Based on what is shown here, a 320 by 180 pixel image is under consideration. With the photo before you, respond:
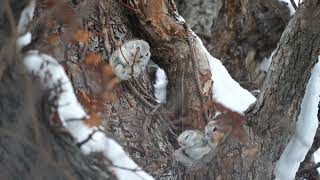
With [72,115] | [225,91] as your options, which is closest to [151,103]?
[225,91]

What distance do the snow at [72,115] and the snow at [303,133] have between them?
1.45 metres

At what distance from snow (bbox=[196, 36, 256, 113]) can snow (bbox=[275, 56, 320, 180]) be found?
457 mm

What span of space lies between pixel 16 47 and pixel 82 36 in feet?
1.25

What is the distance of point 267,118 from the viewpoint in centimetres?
321

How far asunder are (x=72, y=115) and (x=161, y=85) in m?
1.96

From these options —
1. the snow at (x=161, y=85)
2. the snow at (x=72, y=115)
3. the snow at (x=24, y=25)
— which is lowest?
the snow at (x=161, y=85)

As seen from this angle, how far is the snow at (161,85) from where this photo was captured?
3.95 meters

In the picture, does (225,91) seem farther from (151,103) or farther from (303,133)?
(303,133)

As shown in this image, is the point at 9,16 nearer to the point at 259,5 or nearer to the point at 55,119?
the point at 55,119

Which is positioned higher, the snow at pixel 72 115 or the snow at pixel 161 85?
the snow at pixel 72 115

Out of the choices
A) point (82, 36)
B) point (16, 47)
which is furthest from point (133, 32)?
point (16, 47)

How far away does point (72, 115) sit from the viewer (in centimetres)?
204

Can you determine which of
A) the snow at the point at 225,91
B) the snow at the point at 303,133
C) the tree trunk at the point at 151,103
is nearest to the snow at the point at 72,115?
the tree trunk at the point at 151,103

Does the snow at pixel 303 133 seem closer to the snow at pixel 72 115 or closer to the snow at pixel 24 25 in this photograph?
the snow at pixel 72 115
